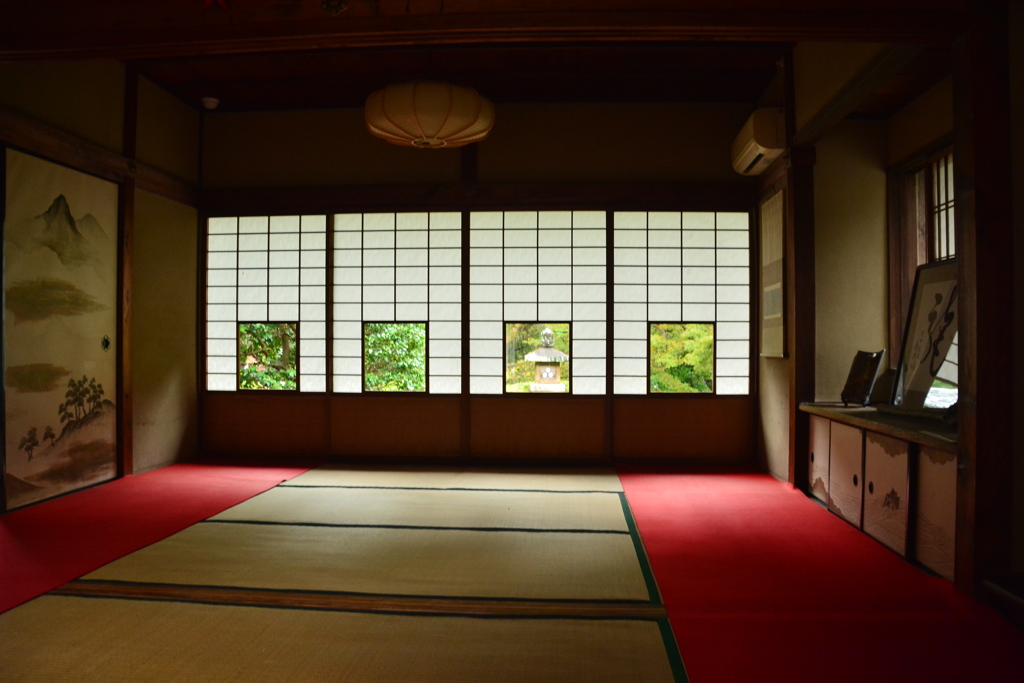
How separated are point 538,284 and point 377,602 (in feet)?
11.5

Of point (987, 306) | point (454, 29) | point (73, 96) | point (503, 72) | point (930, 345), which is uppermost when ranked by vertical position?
point (503, 72)

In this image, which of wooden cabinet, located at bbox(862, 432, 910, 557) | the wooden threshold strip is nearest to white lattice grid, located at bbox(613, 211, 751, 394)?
wooden cabinet, located at bbox(862, 432, 910, 557)

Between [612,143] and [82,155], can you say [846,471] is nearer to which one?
[612,143]

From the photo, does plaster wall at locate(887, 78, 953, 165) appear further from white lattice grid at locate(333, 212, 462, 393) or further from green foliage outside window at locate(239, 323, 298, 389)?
Result: green foliage outside window at locate(239, 323, 298, 389)

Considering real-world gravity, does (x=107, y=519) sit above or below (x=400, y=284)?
below

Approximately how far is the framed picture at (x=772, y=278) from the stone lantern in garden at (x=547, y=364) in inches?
69.1

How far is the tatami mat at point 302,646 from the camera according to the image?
1.85 meters

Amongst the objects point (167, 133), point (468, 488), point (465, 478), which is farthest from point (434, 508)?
point (167, 133)

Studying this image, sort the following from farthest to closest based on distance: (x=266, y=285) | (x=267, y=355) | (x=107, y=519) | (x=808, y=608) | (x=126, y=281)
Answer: (x=267, y=355), (x=266, y=285), (x=126, y=281), (x=107, y=519), (x=808, y=608)

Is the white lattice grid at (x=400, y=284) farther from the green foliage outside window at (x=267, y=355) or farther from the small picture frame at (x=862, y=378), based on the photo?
the small picture frame at (x=862, y=378)

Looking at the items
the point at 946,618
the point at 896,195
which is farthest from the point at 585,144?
the point at 946,618

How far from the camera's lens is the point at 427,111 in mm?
3711

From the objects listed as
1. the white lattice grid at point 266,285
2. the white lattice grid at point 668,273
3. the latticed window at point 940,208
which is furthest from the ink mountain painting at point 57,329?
the latticed window at point 940,208

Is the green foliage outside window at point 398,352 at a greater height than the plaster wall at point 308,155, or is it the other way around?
the plaster wall at point 308,155
